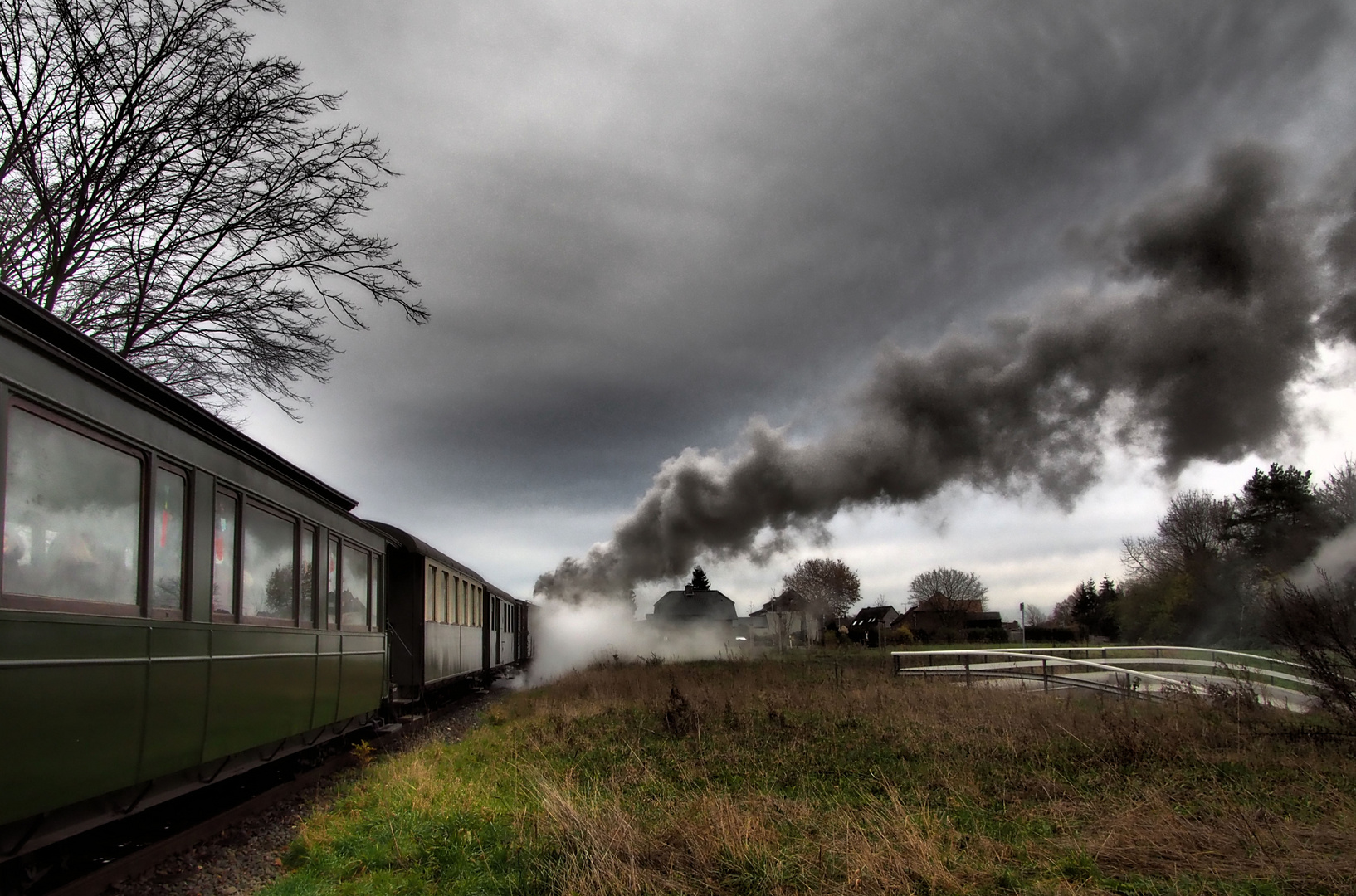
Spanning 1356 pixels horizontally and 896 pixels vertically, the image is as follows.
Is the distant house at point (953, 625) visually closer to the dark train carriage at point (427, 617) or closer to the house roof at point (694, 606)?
the house roof at point (694, 606)

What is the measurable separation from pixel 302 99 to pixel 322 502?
17.8 ft

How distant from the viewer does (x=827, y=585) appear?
88750 millimetres

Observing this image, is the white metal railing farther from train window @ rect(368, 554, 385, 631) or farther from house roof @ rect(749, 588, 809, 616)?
house roof @ rect(749, 588, 809, 616)

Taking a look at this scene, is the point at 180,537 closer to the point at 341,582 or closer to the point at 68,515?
the point at 68,515

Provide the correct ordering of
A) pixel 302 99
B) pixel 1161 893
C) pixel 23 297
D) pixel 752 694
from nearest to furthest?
pixel 23 297, pixel 1161 893, pixel 302 99, pixel 752 694

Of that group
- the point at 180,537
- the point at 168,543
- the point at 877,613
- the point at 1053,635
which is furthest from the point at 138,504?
the point at 877,613

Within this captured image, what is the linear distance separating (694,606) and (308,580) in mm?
42057

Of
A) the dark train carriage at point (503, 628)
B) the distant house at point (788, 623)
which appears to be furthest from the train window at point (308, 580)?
the distant house at point (788, 623)

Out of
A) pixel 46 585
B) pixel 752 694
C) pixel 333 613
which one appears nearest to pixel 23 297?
pixel 46 585

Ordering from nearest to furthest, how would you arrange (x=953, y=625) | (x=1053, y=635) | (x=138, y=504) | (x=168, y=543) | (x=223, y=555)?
(x=138, y=504) < (x=168, y=543) < (x=223, y=555) < (x=1053, y=635) < (x=953, y=625)

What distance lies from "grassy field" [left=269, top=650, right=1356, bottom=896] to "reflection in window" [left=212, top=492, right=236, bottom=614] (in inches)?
74.7

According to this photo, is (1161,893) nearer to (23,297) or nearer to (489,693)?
(23,297)

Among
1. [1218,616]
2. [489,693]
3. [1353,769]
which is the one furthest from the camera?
[1218,616]

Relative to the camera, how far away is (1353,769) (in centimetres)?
860
